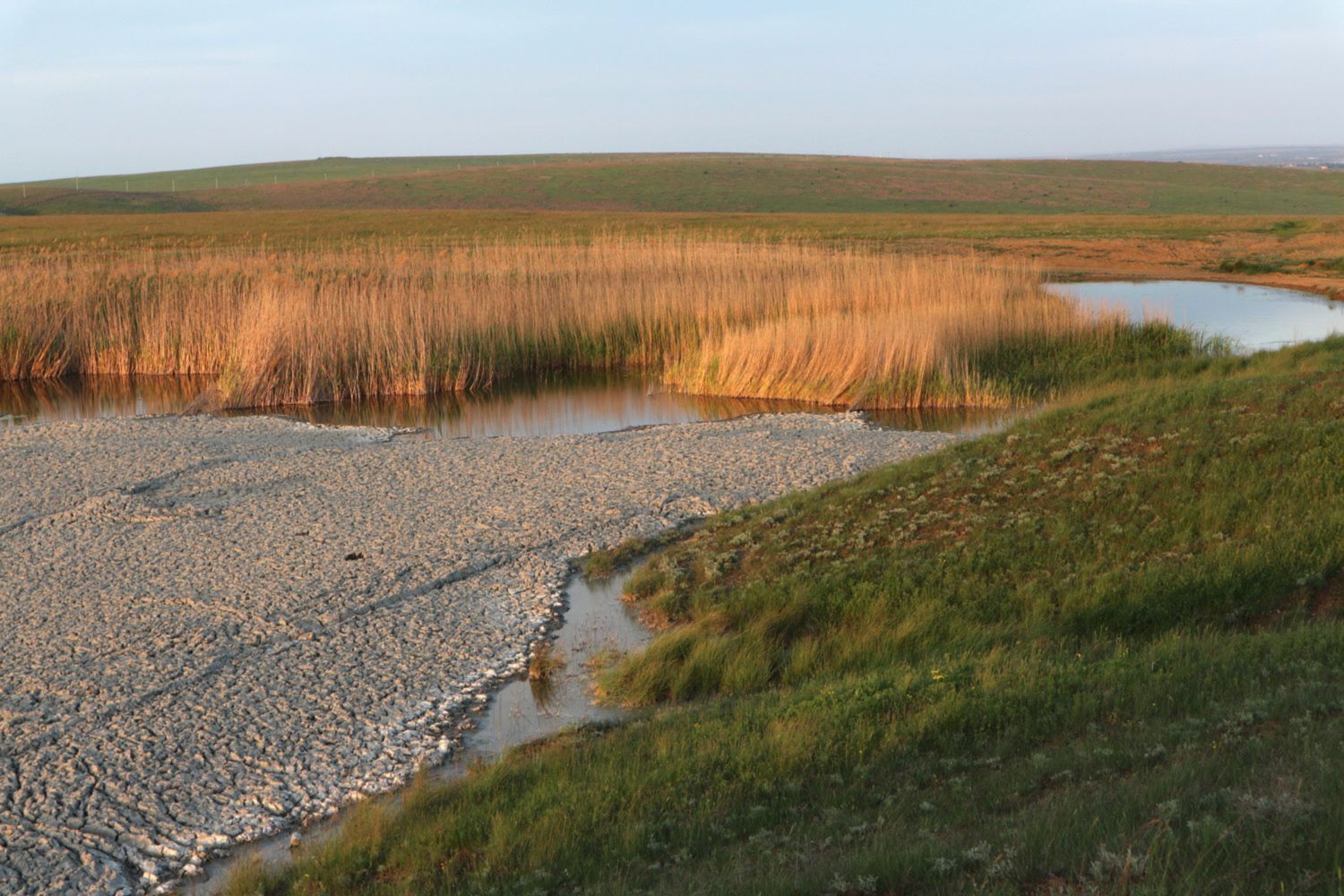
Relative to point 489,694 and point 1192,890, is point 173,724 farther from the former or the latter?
point 1192,890

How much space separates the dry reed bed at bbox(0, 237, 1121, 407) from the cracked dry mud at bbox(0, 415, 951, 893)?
11.0 ft

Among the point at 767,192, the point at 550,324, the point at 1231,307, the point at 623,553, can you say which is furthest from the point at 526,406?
the point at 767,192

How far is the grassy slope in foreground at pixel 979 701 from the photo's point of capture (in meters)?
3.39

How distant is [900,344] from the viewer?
1505cm

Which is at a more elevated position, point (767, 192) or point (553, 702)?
point (767, 192)

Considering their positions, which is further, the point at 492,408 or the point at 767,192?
the point at 767,192

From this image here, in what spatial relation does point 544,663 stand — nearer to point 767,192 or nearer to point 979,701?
point 979,701

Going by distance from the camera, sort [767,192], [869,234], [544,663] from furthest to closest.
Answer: [767,192] < [869,234] < [544,663]

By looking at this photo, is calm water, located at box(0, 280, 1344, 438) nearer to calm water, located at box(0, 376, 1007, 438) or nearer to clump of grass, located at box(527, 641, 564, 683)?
calm water, located at box(0, 376, 1007, 438)

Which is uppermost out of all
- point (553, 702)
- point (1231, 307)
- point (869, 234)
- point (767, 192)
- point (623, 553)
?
point (767, 192)

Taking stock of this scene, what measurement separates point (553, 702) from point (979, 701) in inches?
85.5

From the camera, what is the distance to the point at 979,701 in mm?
4945

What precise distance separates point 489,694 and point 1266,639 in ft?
12.0

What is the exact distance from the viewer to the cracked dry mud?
4.89 meters
